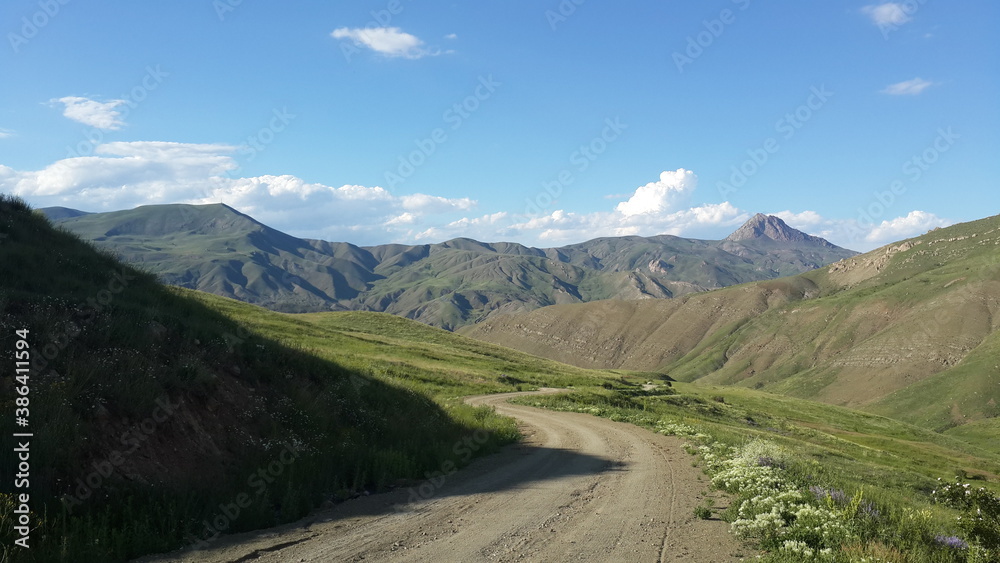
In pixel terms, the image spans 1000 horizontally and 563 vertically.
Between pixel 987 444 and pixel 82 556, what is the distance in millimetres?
139490

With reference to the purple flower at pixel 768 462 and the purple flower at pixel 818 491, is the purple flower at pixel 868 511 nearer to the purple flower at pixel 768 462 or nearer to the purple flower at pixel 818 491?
the purple flower at pixel 818 491

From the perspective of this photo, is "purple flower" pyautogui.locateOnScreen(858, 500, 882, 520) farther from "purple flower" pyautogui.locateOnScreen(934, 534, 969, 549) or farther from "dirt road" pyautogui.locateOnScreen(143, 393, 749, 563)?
"dirt road" pyautogui.locateOnScreen(143, 393, 749, 563)

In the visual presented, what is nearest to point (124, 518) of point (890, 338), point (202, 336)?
point (202, 336)

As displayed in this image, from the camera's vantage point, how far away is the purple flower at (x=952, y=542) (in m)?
8.76

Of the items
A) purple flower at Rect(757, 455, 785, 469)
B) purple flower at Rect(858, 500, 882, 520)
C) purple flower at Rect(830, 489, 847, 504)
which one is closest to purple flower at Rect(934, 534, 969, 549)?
purple flower at Rect(858, 500, 882, 520)

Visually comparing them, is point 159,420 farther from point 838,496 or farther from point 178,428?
point 838,496

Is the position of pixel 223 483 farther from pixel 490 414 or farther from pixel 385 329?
pixel 385 329

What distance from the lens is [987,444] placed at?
10519 cm
